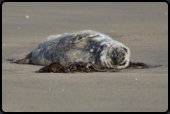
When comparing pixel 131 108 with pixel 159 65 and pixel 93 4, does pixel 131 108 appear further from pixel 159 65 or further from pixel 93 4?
pixel 93 4

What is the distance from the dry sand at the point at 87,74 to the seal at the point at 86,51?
31 centimetres

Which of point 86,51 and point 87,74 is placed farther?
point 86,51

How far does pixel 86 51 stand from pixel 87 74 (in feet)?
2.97

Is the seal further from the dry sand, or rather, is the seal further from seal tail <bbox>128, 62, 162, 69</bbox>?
the dry sand

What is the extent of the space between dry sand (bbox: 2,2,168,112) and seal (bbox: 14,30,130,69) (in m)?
0.31

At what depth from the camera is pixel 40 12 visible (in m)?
17.0

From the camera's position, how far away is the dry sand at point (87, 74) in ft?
24.0

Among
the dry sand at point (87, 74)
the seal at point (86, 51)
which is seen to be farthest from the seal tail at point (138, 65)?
the dry sand at point (87, 74)

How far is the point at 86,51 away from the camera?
9914mm

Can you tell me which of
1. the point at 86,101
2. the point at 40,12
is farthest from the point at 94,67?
the point at 40,12

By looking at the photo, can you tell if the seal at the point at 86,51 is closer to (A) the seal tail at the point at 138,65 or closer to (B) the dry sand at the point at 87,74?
(A) the seal tail at the point at 138,65

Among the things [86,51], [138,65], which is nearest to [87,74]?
[86,51]

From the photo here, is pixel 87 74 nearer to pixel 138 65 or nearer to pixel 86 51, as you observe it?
pixel 86 51

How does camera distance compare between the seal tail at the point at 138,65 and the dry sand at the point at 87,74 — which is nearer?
the dry sand at the point at 87,74
